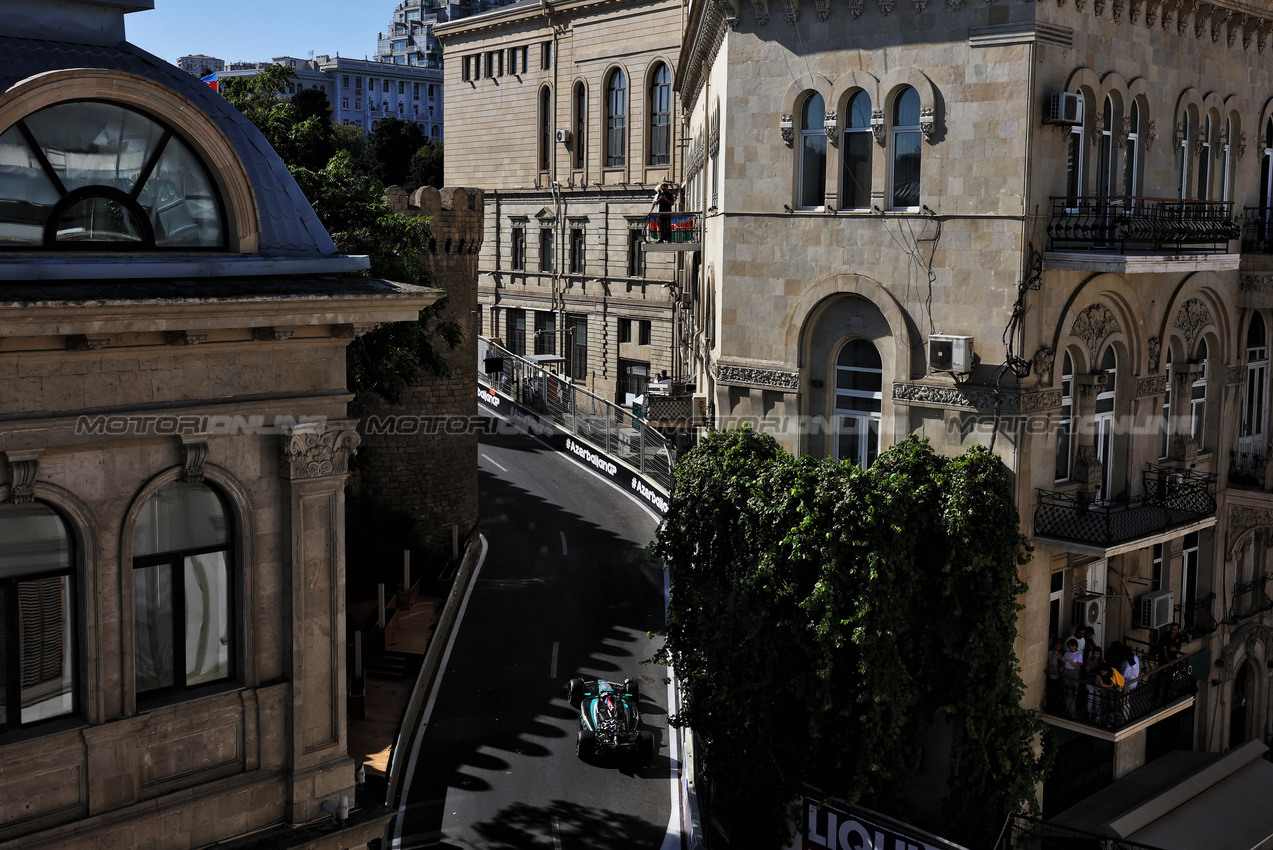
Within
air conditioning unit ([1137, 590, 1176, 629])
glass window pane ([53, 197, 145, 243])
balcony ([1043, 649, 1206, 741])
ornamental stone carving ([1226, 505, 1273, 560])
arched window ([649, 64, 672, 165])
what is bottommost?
balcony ([1043, 649, 1206, 741])

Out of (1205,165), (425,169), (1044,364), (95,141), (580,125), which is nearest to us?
(95,141)

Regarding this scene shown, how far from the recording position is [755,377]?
78.4 feet

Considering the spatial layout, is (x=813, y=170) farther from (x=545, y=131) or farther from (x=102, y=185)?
(x=545, y=131)

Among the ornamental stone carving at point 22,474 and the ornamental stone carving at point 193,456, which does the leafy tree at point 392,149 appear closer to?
the ornamental stone carving at point 193,456

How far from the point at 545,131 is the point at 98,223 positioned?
171 feet

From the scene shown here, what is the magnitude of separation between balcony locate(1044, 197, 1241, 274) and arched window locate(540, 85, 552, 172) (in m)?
41.5

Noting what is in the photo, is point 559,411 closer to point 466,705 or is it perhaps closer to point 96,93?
point 466,705

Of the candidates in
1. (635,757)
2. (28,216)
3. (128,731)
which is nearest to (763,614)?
(635,757)

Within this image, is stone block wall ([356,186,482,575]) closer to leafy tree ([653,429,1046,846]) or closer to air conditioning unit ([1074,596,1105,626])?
leafy tree ([653,429,1046,846])

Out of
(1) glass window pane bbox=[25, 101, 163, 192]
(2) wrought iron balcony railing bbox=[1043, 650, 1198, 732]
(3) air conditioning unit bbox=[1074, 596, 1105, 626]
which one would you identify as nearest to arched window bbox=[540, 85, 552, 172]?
(3) air conditioning unit bbox=[1074, 596, 1105, 626]

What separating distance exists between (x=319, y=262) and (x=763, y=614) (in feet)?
33.6

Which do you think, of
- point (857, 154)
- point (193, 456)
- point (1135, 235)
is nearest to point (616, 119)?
point (857, 154)

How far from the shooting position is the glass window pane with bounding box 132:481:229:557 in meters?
12.6

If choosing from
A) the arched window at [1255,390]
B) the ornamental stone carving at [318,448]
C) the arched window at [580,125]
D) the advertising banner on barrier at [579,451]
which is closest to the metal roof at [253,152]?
the ornamental stone carving at [318,448]
